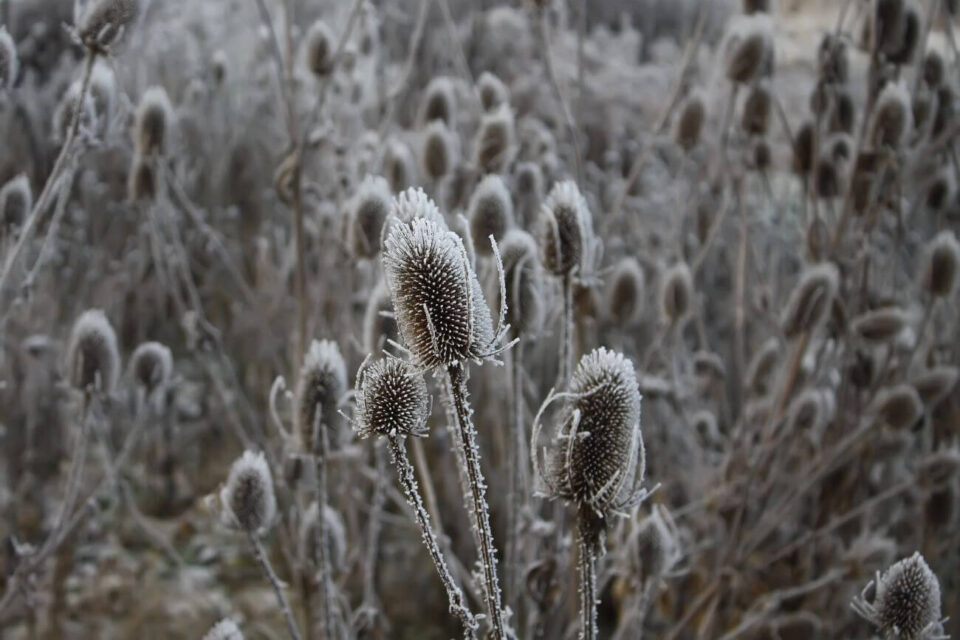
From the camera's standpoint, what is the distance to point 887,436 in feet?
4.46

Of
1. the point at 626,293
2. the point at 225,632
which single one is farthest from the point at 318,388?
the point at 626,293

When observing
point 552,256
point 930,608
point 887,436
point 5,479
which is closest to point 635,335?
point 887,436

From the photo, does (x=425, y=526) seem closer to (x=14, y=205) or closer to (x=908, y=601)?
(x=908, y=601)

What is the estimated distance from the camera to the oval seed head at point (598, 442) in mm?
542

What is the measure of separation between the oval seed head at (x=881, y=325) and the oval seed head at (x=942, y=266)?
6 cm

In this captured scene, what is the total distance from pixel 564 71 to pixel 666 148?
17.0 inches

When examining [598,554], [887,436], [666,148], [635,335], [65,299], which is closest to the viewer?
[598,554]

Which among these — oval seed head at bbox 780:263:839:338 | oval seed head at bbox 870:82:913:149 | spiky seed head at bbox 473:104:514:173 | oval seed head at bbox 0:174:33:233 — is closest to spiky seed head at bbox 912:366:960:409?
oval seed head at bbox 780:263:839:338

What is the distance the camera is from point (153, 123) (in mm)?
1107

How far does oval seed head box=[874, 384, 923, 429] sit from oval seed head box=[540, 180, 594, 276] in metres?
0.64

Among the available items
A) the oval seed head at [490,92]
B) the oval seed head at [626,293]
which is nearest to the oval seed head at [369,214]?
the oval seed head at [626,293]

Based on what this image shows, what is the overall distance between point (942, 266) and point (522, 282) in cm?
70

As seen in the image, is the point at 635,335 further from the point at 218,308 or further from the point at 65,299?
the point at 65,299

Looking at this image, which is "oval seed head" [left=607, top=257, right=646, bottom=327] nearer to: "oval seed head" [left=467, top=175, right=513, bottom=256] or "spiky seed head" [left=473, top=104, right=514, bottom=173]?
"spiky seed head" [left=473, top=104, right=514, bottom=173]
